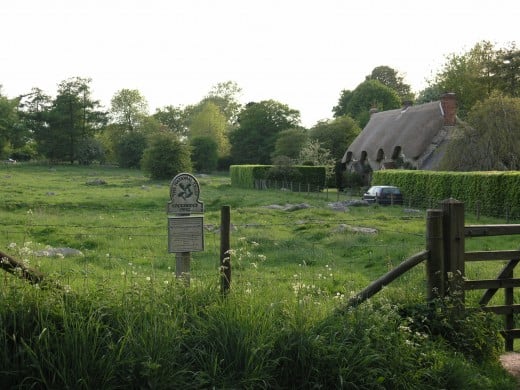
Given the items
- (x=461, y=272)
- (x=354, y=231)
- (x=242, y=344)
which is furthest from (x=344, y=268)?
(x=242, y=344)

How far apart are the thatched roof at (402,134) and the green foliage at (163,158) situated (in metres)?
18.0

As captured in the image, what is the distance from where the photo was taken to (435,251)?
21.4ft

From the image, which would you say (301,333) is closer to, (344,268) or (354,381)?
(354,381)

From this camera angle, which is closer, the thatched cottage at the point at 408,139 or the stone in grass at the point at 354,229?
the stone in grass at the point at 354,229

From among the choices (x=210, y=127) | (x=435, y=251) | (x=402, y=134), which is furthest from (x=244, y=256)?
(x=210, y=127)

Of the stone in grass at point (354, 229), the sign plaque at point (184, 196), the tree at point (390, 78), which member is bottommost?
the stone in grass at point (354, 229)

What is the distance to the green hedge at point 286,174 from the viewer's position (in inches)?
2143

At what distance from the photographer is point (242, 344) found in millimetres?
4977

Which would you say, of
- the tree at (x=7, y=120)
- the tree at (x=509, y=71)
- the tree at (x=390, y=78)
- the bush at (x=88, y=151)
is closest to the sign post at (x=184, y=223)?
the tree at (x=509, y=71)

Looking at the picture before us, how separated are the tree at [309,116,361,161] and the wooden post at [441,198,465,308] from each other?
201 ft

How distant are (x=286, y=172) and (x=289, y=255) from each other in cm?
3923

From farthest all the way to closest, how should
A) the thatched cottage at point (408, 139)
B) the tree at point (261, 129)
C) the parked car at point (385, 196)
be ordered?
1. the tree at point (261, 129)
2. the thatched cottage at point (408, 139)
3. the parked car at point (385, 196)

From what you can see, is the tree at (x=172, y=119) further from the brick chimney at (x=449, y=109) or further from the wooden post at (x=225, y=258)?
the wooden post at (x=225, y=258)

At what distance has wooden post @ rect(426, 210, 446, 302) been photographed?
256 inches
